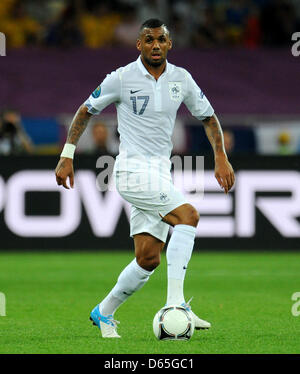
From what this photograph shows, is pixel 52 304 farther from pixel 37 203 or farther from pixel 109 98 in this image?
pixel 37 203

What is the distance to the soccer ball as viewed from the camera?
7.05 meters

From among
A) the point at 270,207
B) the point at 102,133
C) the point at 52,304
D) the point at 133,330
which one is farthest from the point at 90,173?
the point at 133,330

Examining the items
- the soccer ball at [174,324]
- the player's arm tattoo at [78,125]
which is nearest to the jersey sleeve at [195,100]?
the player's arm tattoo at [78,125]

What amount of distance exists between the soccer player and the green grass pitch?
468mm

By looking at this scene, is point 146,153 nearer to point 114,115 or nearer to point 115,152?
point 115,152

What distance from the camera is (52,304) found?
31.4 feet

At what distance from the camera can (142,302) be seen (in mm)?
9750

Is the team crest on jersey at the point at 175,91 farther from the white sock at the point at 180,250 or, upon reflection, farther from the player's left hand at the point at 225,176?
the white sock at the point at 180,250

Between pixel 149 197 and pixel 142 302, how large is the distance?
101 inches

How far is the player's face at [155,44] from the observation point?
7383 mm

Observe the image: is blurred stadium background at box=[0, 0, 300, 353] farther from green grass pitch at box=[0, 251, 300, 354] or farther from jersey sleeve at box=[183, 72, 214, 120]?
jersey sleeve at box=[183, 72, 214, 120]

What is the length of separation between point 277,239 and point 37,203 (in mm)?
3338

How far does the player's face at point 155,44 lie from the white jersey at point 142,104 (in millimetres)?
120

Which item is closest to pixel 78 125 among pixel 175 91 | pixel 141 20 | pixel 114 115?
pixel 175 91
